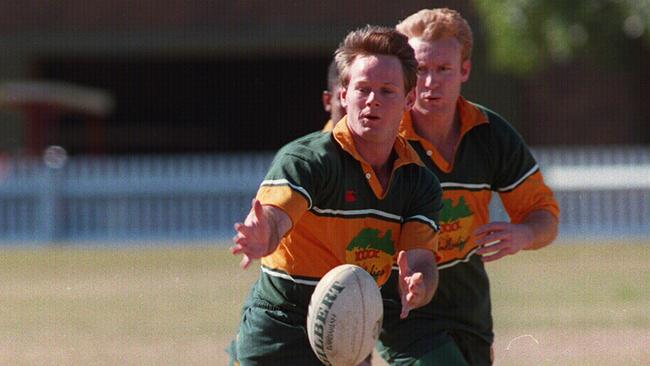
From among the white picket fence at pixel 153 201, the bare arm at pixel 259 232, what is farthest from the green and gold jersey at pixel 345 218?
the white picket fence at pixel 153 201

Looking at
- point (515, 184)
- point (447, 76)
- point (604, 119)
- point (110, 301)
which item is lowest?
point (110, 301)

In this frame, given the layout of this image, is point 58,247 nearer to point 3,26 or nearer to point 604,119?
point 3,26

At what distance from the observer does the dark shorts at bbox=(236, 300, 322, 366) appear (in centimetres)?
511

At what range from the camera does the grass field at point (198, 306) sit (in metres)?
9.27

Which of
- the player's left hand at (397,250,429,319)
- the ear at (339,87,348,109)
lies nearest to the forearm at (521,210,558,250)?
the player's left hand at (397,250,429,319)

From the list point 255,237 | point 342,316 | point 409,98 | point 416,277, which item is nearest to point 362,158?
point 409,98

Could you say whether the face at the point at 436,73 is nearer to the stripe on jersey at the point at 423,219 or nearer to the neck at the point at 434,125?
the neck at the point at 434,125

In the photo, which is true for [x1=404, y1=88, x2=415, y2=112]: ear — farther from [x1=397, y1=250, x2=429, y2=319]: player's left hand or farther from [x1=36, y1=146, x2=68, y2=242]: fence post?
[x1=36, y1=146, x2=68, y2=242]: fence post

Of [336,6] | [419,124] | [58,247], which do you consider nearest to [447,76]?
[419,124]

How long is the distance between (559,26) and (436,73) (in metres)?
18.1

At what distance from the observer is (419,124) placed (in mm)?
6098

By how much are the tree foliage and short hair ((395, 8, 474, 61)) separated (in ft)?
55.7

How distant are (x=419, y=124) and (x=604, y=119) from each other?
997 inches

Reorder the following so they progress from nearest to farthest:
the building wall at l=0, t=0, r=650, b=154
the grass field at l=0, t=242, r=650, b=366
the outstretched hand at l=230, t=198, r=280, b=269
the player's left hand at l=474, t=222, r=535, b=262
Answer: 1. the outstretched hand at l=230, t=198, r=280, b=269
2. the player's left hand at l=474, t=222, r=535, b=262
3. the grass field at l=0, t=242, r=650, b=366
4. the building wall at l=0, t=0, r=650, b=154
